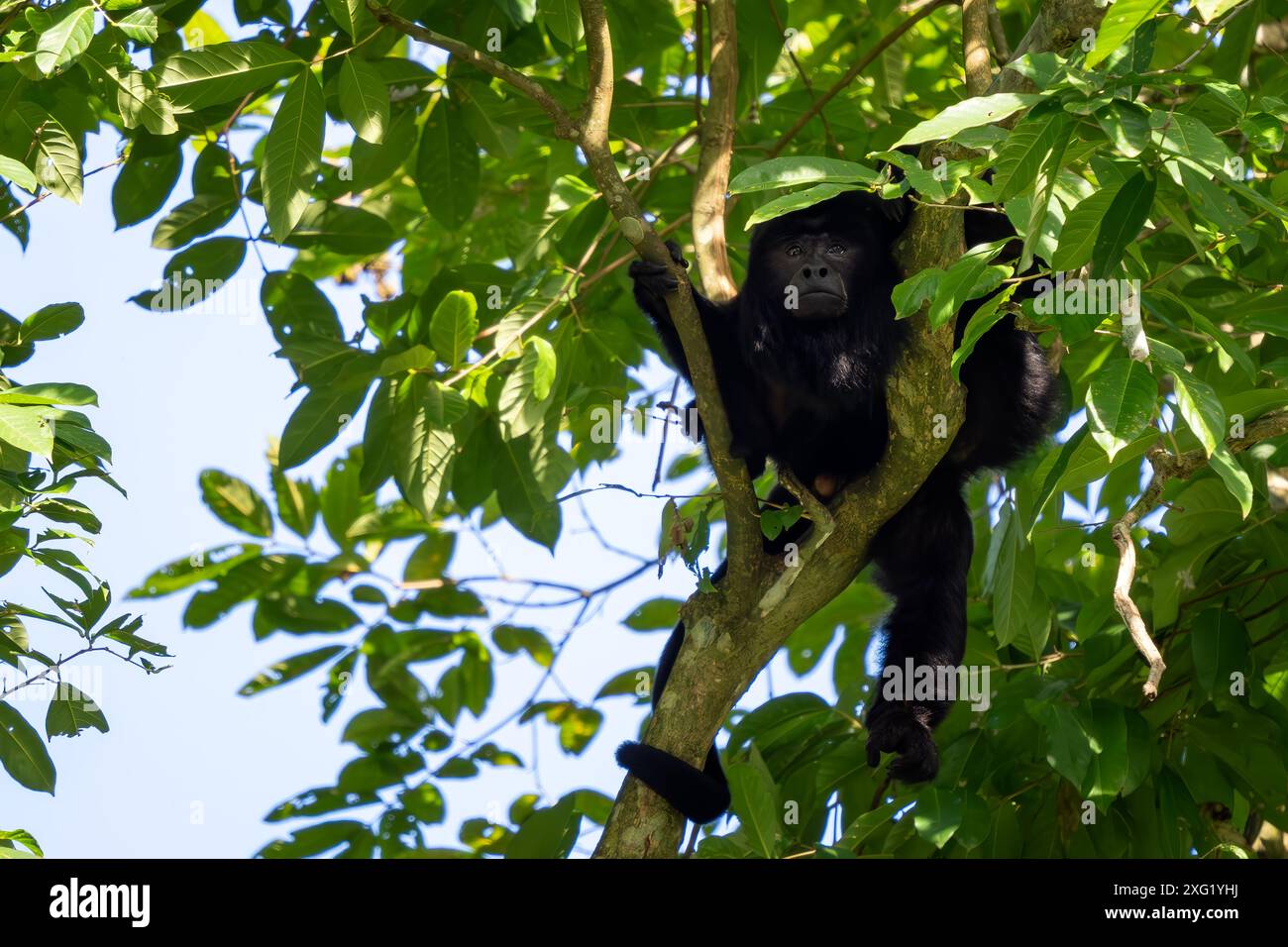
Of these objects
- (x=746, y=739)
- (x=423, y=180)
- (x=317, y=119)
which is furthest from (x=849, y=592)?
(x=317, y=119)

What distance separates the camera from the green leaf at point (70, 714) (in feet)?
9.15

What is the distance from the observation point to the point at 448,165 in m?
4.20

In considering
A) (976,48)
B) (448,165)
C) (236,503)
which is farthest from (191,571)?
(976,48)

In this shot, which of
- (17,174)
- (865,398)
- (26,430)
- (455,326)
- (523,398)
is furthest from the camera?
(865,398)

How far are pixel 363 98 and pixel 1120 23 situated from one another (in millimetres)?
2019

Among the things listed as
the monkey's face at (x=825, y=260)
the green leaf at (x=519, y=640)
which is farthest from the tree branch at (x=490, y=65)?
the green leaf at (x=519, y=640)

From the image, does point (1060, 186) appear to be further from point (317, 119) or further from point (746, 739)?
point (746, 739)

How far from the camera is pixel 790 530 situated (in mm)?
4016

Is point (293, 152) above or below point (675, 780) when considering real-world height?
above

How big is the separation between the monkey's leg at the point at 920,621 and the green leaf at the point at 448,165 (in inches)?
70.7

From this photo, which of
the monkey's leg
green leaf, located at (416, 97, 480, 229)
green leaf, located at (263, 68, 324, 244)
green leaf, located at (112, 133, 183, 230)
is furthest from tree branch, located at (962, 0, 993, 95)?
green leaf, located at (112, 133, 183, 230)

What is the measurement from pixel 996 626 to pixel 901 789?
0.84m

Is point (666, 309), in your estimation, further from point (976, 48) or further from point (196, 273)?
point (196, 273)

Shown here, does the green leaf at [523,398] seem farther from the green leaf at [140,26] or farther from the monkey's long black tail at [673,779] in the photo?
the green leaf at [140,26]
